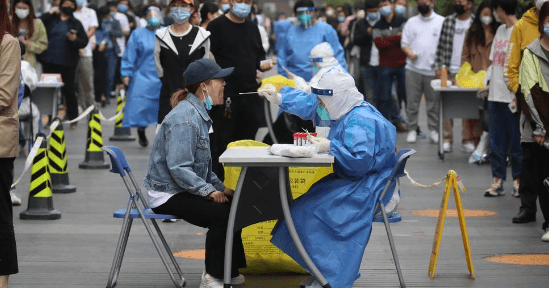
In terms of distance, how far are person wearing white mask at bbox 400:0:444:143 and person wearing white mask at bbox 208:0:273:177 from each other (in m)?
5.19

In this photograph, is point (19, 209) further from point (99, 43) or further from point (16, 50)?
point (99, 43)

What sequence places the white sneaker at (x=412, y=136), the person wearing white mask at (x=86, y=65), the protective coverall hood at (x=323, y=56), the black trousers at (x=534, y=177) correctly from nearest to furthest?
the black trousers at (x=534, y=177), the protective coverall hood at (x=323, y=56), the white sneaker at (x=412, y=136), the person wearing white mask at (x=86, y=65)

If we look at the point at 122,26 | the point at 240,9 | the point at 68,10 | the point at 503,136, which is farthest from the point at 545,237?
the point at 122,26

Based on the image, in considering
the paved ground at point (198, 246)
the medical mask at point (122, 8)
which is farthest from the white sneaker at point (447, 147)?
the medical mask at point (122, 8)

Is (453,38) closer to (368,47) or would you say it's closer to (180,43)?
(368,47)

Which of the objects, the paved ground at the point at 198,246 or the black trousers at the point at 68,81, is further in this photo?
the black trousers at the point at 68,81

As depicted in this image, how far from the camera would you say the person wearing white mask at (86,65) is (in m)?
19.3

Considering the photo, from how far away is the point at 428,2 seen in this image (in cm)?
1692

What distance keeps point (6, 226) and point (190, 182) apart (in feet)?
3.96

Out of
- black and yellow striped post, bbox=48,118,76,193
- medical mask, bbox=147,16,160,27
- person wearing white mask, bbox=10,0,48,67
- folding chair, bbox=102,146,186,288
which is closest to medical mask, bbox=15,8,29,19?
person wearing white mask, bbox=10,0,48,67

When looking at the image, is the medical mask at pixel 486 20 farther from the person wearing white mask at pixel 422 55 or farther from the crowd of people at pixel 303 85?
the person wearing white mask at pixel 422 55

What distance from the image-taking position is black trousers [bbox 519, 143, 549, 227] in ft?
31.6

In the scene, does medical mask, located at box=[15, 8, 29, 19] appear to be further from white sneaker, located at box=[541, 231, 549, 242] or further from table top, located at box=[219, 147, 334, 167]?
table top, located at box=[219, 147, 334, 167]

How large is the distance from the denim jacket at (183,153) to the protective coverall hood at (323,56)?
19.4 ft
